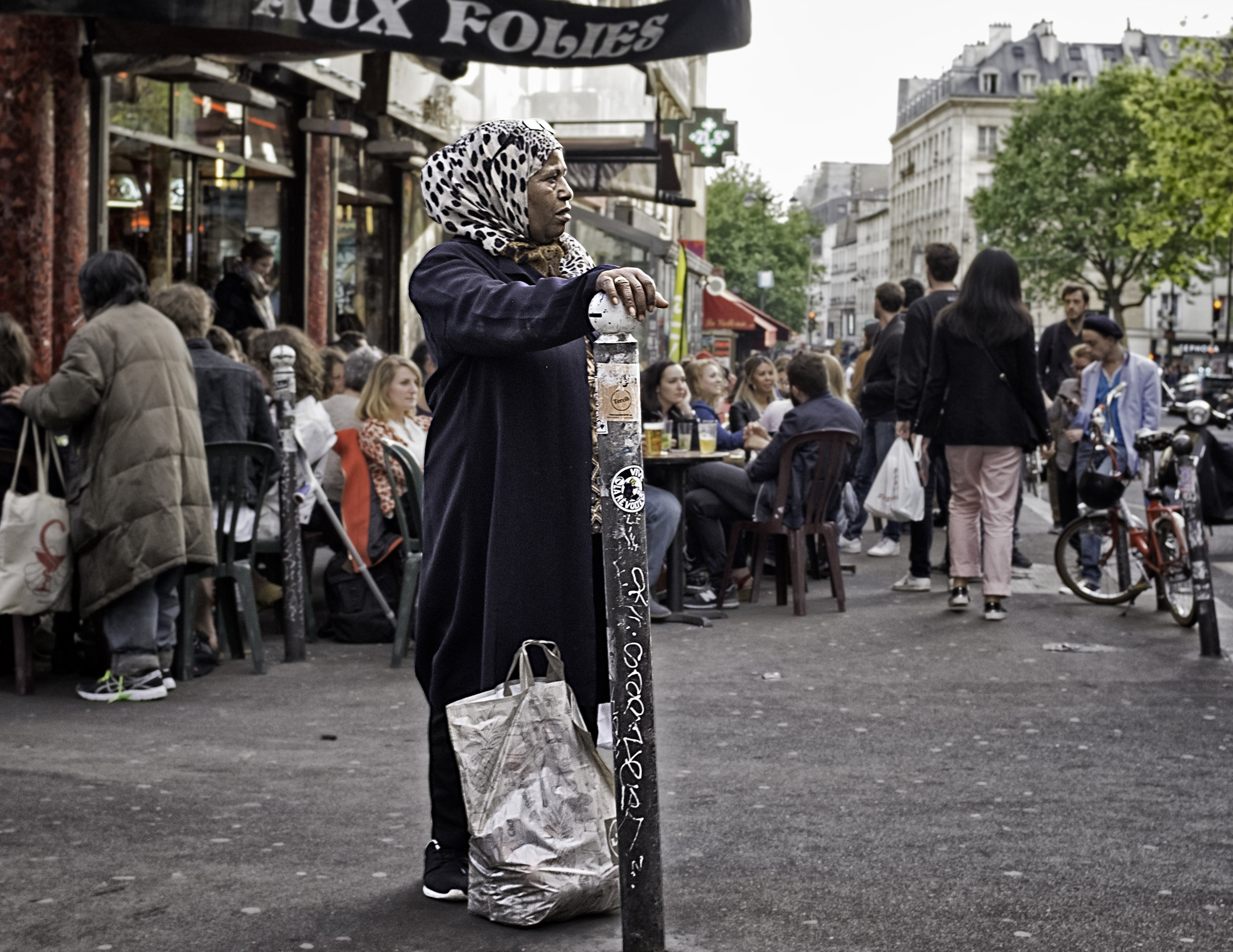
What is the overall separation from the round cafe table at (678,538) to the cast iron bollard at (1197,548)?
2599 mm

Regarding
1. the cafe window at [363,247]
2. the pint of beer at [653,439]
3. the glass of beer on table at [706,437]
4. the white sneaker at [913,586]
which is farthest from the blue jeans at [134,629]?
the cafe window at [363,247]

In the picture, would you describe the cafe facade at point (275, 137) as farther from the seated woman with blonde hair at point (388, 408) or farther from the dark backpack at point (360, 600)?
the dark backpack at point (360, 600)

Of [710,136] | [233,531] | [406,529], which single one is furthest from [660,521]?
[710,136]

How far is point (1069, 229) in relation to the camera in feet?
256

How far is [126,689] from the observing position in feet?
23.8

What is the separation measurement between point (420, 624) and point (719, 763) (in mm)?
2160

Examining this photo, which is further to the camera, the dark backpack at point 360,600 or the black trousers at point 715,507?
the black trousers at point 715,507

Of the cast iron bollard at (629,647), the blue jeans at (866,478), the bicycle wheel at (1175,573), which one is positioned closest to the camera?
the cast iron bollard at (629,647)

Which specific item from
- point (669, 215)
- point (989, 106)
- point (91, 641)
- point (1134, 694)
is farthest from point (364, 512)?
point (989, 106)

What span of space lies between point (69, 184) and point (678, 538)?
422 centimetres

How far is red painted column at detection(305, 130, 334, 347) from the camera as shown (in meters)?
15.5

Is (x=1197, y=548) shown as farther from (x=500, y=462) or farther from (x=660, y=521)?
(x=500, y=462)

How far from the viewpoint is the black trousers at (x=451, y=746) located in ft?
14.0

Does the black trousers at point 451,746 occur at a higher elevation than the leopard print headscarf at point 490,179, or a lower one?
lower
